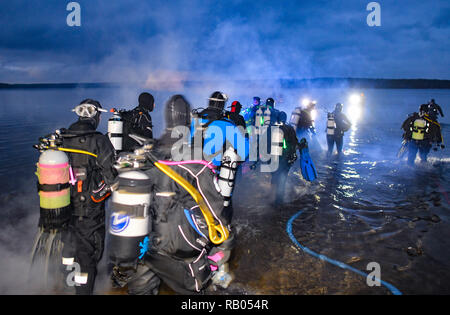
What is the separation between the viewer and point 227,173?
3.22 m

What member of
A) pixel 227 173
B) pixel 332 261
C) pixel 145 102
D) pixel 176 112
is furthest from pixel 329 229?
pixel 145 102

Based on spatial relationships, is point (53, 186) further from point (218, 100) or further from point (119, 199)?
point (218, 100)

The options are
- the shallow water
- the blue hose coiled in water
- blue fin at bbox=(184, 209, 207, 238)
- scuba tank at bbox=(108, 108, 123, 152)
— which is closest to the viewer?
blue fin at bbox=(184, 209, 207, 238)

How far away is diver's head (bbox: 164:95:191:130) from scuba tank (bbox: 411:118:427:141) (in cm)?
1020

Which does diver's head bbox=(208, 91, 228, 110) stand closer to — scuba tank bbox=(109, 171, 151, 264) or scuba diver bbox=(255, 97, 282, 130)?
scuba tank bbox=(109, 171, 151, 264)

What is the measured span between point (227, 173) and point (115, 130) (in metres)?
2.42

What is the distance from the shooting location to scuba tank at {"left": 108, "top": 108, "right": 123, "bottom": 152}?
4617 mm

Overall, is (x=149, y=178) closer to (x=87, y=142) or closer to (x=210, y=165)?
(x=210, y=165)

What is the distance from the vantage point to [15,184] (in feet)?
26.2

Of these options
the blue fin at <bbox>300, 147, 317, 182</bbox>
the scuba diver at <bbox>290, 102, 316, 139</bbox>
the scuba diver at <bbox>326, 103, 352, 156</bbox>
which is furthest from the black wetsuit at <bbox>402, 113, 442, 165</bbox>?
the blue fin at <bbox>300, 147, 317, 182</bbox>

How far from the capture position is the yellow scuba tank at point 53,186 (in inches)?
121

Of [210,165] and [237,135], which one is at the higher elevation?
A: [237,135]
